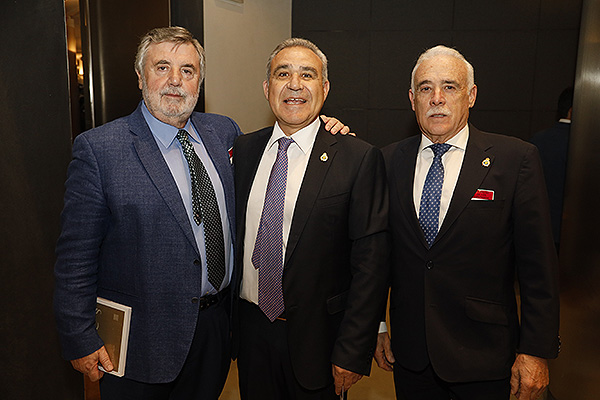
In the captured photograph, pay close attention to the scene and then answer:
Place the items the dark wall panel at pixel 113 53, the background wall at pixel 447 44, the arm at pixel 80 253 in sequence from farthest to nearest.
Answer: the background wall at pixel 447 44
the dark wall panel at pixel 113 53
the arm at pixel 80 253

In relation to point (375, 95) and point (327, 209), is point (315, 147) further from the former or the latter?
point (375, 95)

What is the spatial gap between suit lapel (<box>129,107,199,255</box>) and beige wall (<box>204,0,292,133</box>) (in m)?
2.88

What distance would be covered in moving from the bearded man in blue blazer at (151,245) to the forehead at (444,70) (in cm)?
103

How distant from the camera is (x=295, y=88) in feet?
6.66

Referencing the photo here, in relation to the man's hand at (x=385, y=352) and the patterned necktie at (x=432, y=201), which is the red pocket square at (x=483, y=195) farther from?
the man's hand at (x=385, y=352)

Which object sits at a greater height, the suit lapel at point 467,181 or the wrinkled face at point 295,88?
the wrinkled face at point 295,88

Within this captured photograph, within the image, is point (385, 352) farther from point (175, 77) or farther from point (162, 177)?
point (175, 77)

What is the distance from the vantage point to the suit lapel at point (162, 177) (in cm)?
188

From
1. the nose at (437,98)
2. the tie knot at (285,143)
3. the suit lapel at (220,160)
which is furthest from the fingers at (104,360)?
the nose at (437,98)

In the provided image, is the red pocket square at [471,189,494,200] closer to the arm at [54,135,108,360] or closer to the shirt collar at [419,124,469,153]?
the shirt collar at [419,124,469,153]

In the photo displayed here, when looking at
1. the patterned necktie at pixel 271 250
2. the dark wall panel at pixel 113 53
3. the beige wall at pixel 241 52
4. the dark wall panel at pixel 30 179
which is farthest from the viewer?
the beige wall at pixel 241 52

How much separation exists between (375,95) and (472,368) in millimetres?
4889

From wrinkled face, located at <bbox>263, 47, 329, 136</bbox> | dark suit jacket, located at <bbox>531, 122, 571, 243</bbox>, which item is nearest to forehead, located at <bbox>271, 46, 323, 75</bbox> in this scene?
wrinkled face, located at <bbox>263, 47, 329, 136</bbox>

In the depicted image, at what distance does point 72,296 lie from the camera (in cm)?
185
